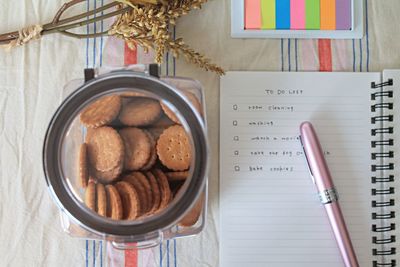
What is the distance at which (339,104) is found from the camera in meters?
0.69

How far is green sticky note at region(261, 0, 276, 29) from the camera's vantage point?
0.69m

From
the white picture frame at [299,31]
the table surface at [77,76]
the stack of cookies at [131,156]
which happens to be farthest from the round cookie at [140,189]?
the white picture frame at [299,31]

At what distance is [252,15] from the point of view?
69 cm

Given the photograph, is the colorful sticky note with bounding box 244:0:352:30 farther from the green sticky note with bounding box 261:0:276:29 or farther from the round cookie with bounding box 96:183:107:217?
the round cookie with bounding box 96:183:107:217

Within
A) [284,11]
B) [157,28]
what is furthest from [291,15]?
[157,28]

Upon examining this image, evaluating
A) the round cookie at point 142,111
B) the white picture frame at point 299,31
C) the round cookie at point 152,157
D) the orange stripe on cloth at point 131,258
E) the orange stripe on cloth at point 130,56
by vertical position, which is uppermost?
the white picture frame at point 299,31

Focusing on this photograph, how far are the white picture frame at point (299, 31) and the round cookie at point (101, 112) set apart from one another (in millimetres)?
202

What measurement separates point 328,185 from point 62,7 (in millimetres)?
379

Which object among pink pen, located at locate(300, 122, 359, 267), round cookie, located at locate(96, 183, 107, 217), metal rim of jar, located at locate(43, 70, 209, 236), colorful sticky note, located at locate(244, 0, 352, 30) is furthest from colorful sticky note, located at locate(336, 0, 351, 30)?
round cookie, located at locate(96, 183, 107, 217)

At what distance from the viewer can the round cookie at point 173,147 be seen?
1.87ft

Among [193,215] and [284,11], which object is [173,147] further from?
[284,11]

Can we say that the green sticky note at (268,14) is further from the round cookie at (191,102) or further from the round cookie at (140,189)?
the round cookie at (140,189)

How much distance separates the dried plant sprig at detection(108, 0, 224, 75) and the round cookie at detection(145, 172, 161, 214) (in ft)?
0.43

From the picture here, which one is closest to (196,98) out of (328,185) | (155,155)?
(155,155)
